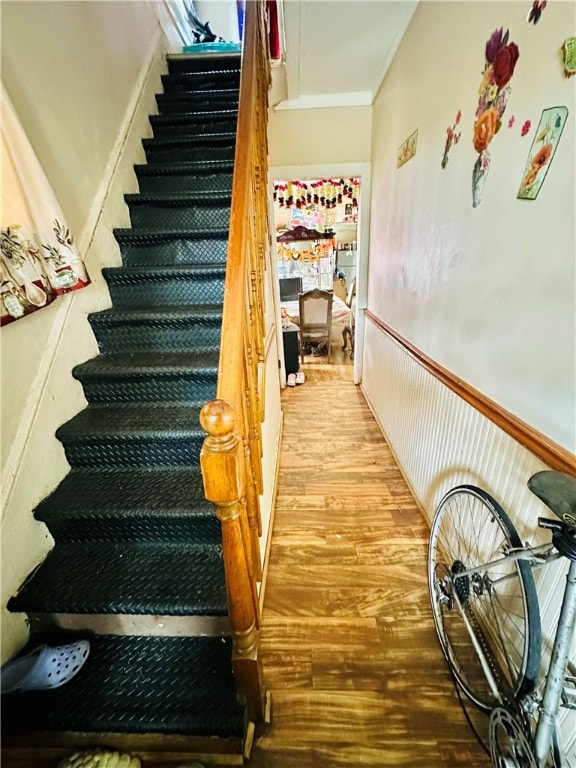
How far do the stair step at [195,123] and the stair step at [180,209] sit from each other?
707 mm

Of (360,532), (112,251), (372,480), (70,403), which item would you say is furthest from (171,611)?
(112,251)

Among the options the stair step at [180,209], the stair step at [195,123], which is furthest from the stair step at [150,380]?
the stair step at [195,123]

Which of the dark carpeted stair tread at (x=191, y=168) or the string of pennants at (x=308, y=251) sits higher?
the dark carpeted stair tread at (x=191, y=168)

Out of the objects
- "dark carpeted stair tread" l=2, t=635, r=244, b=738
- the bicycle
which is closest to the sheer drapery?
"dark carpeted stair tread" l=2, t=635, r=244, b=738

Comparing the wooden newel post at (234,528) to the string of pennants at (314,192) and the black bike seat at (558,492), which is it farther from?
the string of pennants at (314,192)

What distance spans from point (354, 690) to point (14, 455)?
4.99 ft

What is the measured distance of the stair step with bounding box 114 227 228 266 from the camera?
183 centimetres

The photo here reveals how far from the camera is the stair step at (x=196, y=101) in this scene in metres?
2.37

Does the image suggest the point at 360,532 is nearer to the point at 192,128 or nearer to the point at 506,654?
the point at 506,654

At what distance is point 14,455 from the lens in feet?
3.74

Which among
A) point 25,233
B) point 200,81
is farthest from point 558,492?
point 200,81

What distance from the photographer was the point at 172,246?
188 centimetres

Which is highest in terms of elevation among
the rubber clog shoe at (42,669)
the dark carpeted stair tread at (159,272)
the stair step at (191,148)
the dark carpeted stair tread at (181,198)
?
the stair step at (191,148)

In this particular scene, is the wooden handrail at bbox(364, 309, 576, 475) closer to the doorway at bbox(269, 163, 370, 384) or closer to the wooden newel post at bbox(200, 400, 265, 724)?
the wooden newel post at bbox(200, 400, 265, 724)
